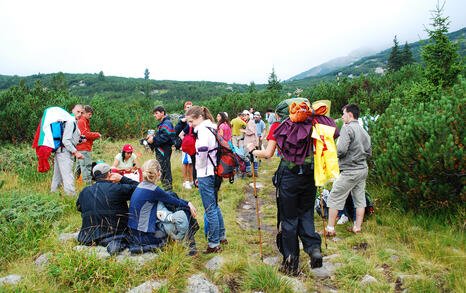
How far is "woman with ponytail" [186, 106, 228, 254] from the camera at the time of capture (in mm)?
3471

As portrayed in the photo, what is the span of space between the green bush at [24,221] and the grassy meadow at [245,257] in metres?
0.01

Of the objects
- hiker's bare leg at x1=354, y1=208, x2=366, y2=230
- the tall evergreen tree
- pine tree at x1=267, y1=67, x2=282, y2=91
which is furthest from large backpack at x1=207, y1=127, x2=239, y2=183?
the tall evergreen tree

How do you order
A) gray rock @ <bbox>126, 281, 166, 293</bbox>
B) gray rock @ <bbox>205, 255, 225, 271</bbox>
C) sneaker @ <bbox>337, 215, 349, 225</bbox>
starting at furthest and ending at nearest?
1. sneaker @ <bbox>337, 215, 349, 225</bbox>
2. gray rock @ <bbox>205, 255, 225, 271</bbox>
3. gray rock @ <bbox>126, 281, 166, 293</bbox>

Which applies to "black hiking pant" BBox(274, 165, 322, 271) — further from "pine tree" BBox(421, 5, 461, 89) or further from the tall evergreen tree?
the tall evergreen tree

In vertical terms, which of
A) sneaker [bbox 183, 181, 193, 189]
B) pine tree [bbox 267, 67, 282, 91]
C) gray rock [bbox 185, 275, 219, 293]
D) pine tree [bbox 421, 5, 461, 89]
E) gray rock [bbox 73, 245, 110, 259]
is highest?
pine tree [bbox 267, 67, 282, 91]

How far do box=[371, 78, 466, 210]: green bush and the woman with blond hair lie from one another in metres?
3.22

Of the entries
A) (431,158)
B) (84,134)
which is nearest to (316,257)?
(431,158)

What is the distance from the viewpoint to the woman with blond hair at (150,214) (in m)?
3.26

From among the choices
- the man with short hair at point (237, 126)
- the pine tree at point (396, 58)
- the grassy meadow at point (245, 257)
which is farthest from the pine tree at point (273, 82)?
the grassy meadow at point (245, 257)

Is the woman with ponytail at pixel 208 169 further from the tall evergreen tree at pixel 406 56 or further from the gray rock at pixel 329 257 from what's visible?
the tall evergreen tree at pixel 406 56

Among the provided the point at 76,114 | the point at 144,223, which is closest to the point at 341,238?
the point at 144,223

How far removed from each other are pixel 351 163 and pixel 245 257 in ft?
6.39

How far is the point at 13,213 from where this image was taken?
4.25 m

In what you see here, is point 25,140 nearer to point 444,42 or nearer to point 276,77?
point 444,42
